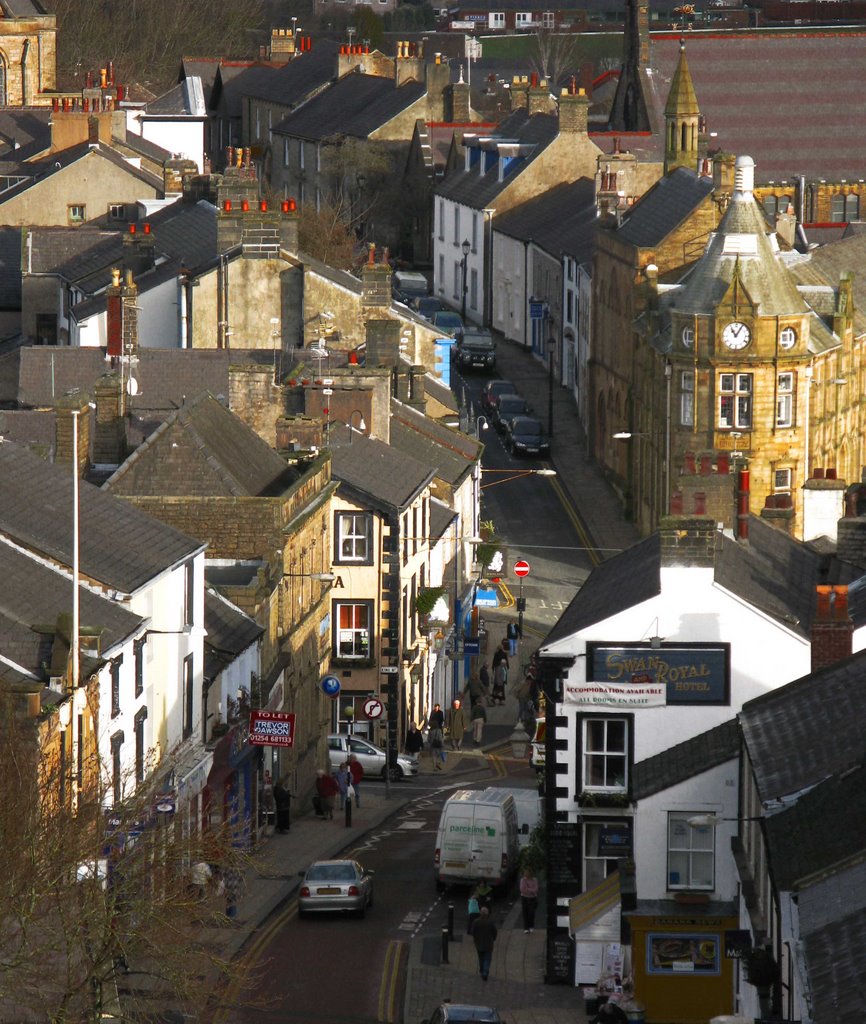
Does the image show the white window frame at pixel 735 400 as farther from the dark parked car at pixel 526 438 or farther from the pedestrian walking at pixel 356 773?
the pedestrian walking at pixel 356 773

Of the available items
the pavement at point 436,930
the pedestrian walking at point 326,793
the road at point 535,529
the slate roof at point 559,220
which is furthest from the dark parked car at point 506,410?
the pedestrian walking at point 326,793

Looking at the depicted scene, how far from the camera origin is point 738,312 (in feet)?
312

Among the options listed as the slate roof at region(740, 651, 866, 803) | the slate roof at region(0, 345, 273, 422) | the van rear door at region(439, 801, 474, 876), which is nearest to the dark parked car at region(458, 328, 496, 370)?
the slate roof at region(0, 345, 273, 422)

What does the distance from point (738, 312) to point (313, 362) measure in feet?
69.7

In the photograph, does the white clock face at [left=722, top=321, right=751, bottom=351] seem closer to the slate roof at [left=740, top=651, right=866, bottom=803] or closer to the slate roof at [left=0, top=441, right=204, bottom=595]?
the slate roof at [left=0, top=441, right=204, bottom=595]

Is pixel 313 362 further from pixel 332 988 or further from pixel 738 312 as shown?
pixel 332 988

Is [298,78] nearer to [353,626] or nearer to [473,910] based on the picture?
[353,626]

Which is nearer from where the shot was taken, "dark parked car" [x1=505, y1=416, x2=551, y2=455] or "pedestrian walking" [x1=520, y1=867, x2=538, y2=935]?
"pedestrian walking" [x1=520, y1=867, x2=538, y2=935]

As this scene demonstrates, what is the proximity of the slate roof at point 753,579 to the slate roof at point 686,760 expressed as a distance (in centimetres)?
240

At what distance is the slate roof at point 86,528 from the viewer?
4794 centimetres

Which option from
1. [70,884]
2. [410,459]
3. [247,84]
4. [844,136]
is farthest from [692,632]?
[247,84]

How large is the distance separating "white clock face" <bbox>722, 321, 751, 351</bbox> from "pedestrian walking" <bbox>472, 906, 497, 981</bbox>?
167ft

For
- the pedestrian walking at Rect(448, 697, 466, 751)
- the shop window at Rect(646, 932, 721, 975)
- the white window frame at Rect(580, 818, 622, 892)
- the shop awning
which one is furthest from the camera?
the pedestrian walking at Rect(448, 697, 466, 751)

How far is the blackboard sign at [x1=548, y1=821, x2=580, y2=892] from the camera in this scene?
47031 mm
